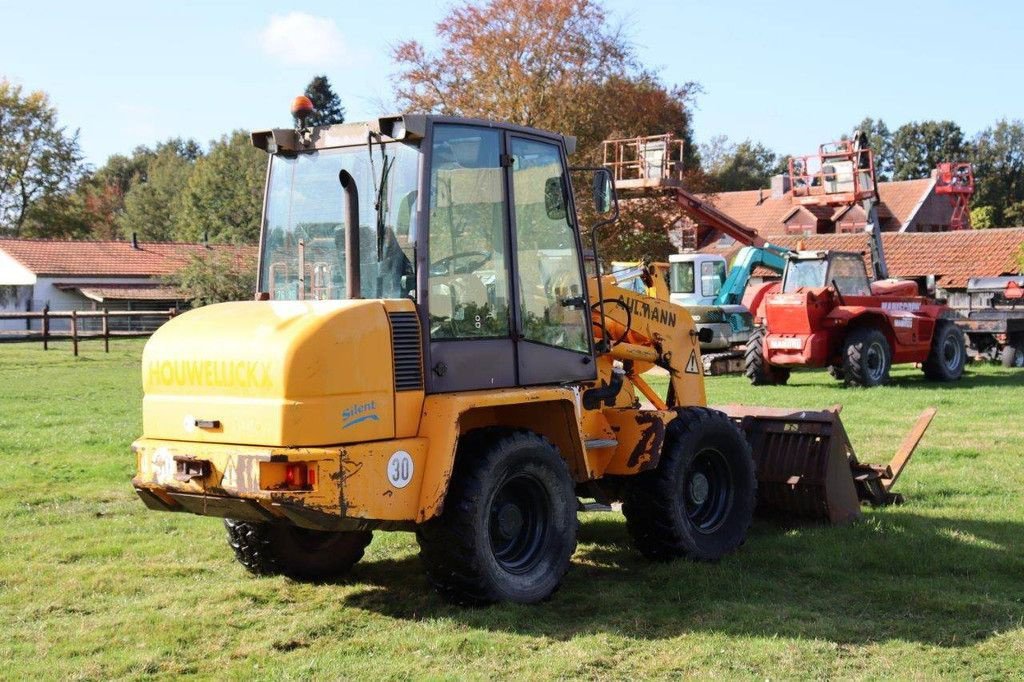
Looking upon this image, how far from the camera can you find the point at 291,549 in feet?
25.2

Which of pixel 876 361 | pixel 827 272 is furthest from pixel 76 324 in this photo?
pixel 876 361

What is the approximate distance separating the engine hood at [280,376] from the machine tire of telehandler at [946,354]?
17540 mm

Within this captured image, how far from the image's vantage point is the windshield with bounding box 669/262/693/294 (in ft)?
95.5

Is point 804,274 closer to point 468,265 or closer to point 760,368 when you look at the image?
point 760,368

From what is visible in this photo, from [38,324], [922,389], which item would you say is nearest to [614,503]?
[922,389]

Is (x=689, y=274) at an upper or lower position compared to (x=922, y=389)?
upper

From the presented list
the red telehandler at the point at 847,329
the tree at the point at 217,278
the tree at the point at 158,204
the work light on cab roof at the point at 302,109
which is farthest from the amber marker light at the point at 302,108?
the tree at the point at 158,204

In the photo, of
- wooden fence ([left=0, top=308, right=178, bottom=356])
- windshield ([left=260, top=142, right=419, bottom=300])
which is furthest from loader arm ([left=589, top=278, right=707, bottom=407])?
wooden fence ([left=0, top=308, right=178, bottom=356])

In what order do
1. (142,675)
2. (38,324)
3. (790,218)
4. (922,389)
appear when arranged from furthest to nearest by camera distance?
(790,218) → (38,324) → (922,389) → (142,675)

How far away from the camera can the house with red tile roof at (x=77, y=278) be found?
59281mm

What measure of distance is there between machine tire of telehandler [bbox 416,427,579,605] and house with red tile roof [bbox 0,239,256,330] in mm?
52797

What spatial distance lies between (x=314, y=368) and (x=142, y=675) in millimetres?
1647

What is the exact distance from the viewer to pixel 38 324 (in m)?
54.2

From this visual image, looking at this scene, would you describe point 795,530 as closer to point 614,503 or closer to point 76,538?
point 614,503
